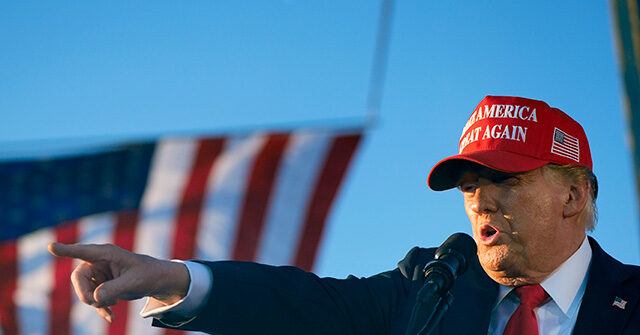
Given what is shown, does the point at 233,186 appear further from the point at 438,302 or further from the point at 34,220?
the point at 438,302

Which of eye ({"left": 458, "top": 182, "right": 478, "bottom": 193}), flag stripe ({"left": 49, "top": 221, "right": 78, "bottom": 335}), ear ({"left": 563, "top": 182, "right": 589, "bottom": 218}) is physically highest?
flag stripe ({"left": 49, "top": 221, "right": 78, "bottom": 335})

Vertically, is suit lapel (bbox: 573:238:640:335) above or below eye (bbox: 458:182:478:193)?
below

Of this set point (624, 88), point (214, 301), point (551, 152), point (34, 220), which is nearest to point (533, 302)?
point (551, 152)

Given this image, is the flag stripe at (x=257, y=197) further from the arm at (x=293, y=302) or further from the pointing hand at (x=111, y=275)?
the pointing hand at (x=111, y=275)

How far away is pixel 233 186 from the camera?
6.62 metres


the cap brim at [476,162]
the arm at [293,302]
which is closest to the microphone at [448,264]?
the cap brim at [476,162]

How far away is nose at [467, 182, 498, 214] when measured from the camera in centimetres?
303

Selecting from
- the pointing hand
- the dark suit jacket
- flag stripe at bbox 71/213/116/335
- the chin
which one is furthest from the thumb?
flag stripe at bbox 71/213/116/335

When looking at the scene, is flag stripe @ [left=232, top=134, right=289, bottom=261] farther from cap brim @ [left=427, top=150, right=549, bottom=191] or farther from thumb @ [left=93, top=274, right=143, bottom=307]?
thumb @ [left=93, top=274, right=143, bottom=307]

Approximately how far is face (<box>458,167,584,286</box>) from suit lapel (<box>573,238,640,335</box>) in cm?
14

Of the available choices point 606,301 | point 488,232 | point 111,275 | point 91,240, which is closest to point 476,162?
point 488,232

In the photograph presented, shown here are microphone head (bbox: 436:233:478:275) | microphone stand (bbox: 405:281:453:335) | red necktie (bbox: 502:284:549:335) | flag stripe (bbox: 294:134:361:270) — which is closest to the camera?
microphone stand (bbox: 405:281:453:335)

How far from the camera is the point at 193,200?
21.6ft

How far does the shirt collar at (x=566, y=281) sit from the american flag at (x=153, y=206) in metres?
3.43
